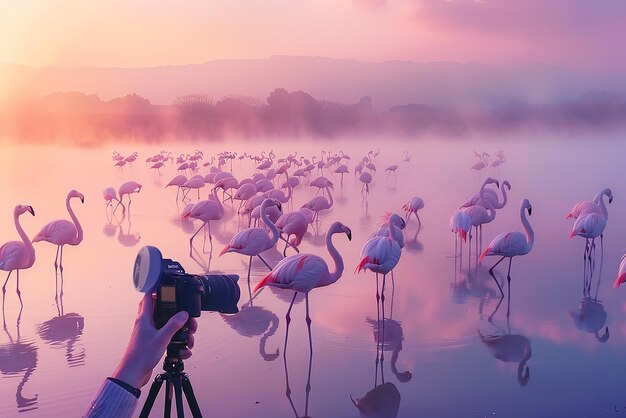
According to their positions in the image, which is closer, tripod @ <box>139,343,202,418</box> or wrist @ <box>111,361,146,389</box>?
wrist @ <box>111,361,146,389</box>

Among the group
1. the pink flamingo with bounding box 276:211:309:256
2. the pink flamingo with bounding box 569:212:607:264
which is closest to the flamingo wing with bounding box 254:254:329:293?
the pink flamingo with bounding box 276:211:309:256

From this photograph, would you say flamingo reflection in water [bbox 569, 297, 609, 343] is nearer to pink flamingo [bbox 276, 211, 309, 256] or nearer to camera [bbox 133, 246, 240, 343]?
pink flamingo [bbox 276, 211, 309, 256]

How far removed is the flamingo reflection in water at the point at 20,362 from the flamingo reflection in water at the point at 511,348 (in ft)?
9.30

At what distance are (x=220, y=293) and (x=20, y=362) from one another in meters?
2.73

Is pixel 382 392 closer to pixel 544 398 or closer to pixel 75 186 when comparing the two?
pixel 544 398

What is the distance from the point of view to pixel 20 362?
14.7 ft

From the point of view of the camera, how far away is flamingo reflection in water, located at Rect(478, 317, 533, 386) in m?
4.35

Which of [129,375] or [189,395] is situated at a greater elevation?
[129,375]

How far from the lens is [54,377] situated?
4203 millimetres

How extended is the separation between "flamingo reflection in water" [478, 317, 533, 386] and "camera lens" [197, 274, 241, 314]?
8.00 feet

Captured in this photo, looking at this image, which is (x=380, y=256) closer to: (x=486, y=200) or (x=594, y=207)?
(x=594, y=207)

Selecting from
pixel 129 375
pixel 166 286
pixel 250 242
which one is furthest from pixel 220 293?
pixel 250 242

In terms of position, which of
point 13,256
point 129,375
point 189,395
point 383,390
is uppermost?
point 129,375

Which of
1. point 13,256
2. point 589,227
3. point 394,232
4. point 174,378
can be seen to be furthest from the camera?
point 589,227
